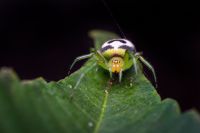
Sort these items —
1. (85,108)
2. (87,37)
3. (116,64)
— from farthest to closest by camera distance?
(87,37) → (116,64) → (85,108)

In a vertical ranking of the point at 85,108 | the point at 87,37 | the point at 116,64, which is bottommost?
the point at 85,108

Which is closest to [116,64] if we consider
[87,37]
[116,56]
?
[116,56]

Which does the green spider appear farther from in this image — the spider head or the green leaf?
the green leaf

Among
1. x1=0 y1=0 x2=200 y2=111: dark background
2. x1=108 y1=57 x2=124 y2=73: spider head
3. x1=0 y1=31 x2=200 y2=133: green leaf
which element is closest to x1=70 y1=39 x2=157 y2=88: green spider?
x1=108 y1=57 x2=124 y2=73: spider head

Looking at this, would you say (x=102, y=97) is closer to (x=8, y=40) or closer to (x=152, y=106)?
(x=152, y=106)

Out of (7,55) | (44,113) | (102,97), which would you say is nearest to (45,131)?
(44,113)

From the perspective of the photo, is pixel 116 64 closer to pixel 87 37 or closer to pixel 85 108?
pixel 85 108
